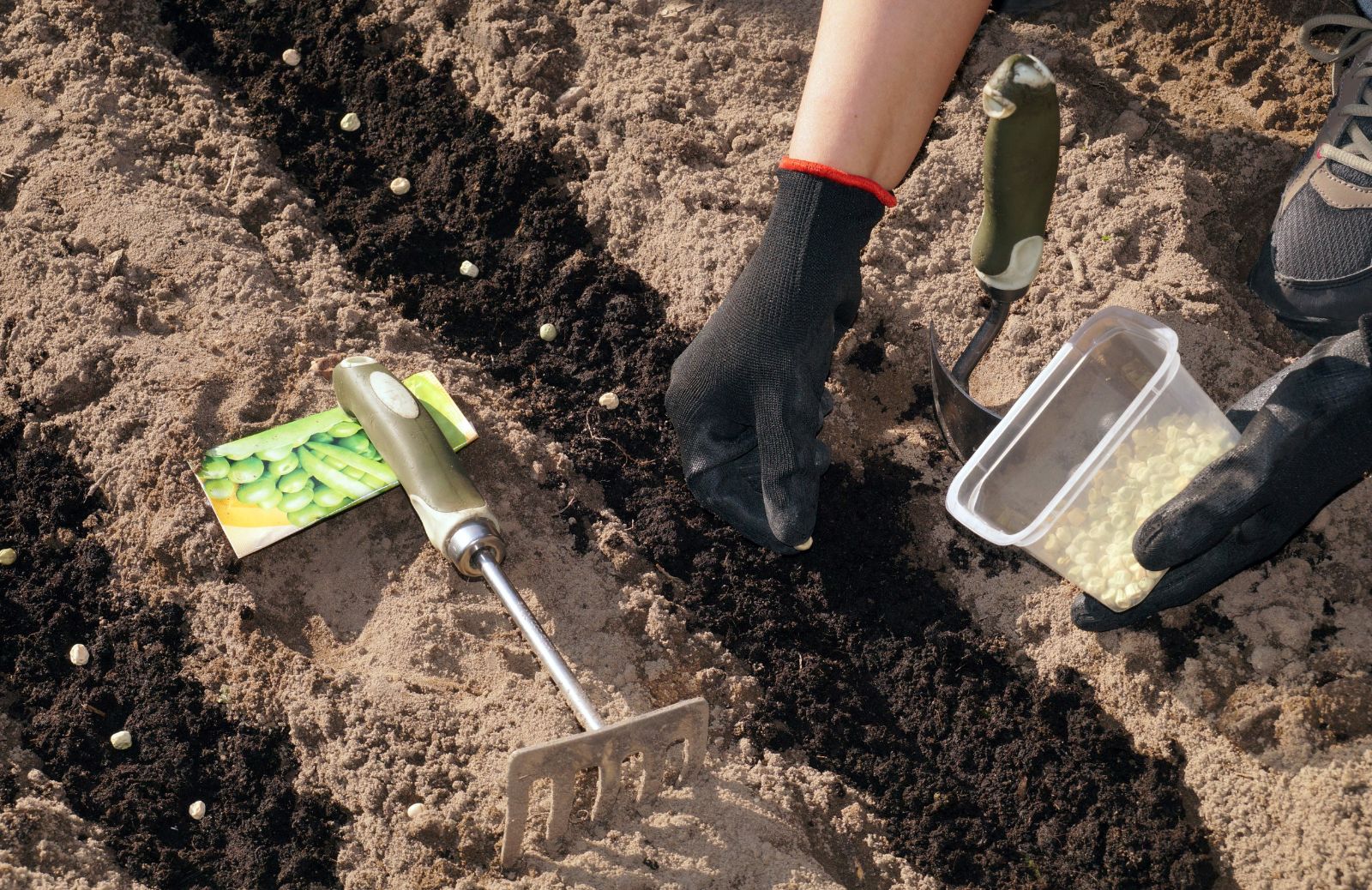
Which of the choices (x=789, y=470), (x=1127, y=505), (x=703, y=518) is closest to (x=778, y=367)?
(x=789, y=470)

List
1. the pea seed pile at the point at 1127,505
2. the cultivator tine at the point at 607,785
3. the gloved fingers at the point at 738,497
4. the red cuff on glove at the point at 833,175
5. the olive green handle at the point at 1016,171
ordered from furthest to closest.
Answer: the gloved fingers at the point at 738,497 < the red cuff on glove at the point at 833,175 < the pea seed pile at the point at 1127,505 < the cultivator tine at the point at 607,785 < the olive green handle at the point at 1016,171

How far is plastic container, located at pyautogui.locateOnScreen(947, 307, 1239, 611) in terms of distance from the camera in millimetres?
1847

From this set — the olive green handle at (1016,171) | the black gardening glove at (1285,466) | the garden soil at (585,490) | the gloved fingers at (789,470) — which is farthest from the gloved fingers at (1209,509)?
the gloved fingers at (789,470)

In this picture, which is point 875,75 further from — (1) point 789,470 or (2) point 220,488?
(2) point 220,488

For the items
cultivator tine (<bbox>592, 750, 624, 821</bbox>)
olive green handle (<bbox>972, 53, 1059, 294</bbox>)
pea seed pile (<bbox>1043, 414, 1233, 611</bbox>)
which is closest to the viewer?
olive green handle (<bbox>972, 53, 1059, 294</bbox>)

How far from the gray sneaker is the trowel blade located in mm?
766

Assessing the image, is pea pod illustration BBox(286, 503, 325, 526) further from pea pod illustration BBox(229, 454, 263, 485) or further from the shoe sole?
the shoe sole

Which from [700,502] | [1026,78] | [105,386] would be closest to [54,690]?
[105,386]

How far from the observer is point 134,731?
205cm

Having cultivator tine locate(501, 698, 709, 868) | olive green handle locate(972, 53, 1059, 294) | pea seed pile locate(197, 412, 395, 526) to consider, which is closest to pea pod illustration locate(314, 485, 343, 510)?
pea seed pile locate(197, 412, 395, 526)

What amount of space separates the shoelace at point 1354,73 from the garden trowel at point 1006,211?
31.9 inches

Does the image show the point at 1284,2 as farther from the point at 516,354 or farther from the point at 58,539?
the point at 58,539

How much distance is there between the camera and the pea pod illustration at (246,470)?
85.3 inches

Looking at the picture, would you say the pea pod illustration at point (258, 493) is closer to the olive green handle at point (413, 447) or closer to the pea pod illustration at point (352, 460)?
the pea pod illustration at point (352, 460)
